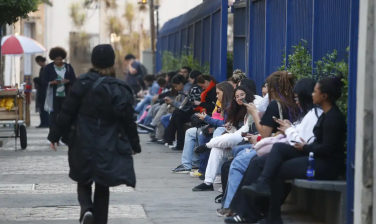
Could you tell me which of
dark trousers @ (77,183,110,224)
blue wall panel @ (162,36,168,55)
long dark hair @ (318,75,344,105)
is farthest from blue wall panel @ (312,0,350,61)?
blue wall panel @ (162,36,168,55)

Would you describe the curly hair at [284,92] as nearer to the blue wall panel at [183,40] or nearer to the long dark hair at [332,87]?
the long dark hair at [332,87]

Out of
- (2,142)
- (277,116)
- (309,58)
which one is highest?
(309,58)

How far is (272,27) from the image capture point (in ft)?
40.1

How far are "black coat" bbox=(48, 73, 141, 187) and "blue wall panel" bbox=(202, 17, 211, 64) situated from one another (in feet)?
36.7

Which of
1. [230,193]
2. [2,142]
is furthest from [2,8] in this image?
[230,193]

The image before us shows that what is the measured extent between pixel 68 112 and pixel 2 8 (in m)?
7.49

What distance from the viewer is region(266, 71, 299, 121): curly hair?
27.3ft

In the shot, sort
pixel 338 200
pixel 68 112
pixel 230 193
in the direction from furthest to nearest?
pixel 230 193 < pixel 338 200 < pixel 68 112

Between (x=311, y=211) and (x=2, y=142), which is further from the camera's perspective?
(x=2, y=142)

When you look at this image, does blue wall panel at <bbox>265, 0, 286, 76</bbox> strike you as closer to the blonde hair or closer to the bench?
the bench

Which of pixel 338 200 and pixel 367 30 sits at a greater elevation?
pixel 367 30

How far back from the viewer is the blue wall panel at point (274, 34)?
1159 cm

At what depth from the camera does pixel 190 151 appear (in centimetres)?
1193

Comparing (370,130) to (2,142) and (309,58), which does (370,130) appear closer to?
(309,58)
